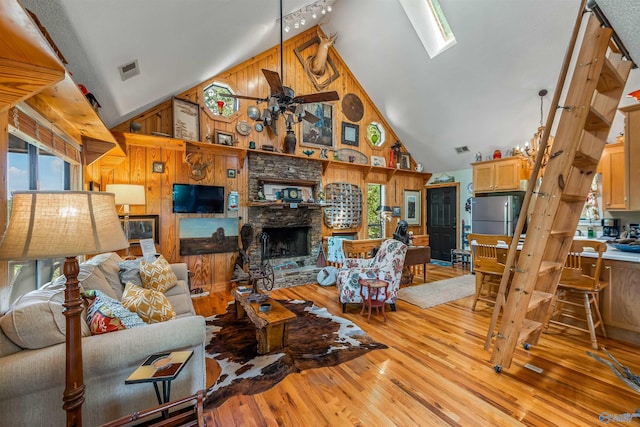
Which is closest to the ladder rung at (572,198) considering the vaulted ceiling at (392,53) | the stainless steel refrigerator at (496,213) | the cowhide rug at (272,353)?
the vaulted ceiling at (392,53)

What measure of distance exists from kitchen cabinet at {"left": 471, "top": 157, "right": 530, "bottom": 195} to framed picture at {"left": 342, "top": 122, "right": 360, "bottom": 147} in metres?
2.82

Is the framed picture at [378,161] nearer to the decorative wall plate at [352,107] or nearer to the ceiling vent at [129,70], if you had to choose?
the decorative wall plate at [352,107]

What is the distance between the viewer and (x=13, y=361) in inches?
45.3

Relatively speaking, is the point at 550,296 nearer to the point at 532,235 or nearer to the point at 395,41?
the point at 532,235

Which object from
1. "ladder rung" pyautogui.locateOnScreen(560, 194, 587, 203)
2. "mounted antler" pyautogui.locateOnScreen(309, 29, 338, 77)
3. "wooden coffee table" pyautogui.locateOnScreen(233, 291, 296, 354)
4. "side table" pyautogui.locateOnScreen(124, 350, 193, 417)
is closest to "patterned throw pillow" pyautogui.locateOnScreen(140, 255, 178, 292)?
"wooden coffee table" pyautogui.locateOnScreen(233, 291, 296, 354)

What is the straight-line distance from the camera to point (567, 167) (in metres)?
1.76

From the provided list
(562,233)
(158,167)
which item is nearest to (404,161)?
(562,233)

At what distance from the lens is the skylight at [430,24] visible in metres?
4.68

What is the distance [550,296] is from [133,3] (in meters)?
4.06

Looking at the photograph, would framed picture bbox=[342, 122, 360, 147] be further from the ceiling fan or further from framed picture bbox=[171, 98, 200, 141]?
framed picture bbox=[171, 98, 200, 141]

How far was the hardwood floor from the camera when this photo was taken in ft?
5.58

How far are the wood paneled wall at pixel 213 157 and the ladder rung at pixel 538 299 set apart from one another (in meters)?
4.14

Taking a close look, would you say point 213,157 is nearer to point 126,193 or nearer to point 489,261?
point 126,193

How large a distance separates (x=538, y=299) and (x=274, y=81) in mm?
3183
